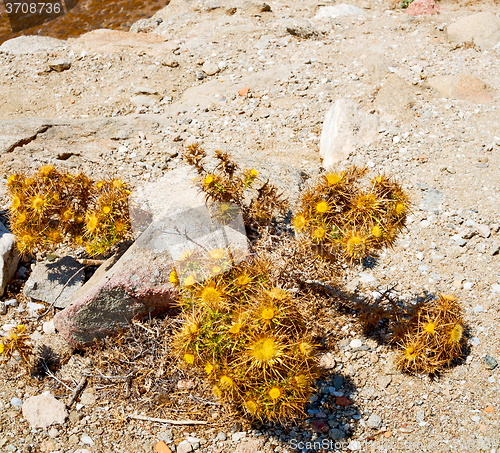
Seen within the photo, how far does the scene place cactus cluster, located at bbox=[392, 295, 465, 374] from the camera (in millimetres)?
3066

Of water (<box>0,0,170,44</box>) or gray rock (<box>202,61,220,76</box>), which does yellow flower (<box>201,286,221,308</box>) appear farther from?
water (<box>0,0,170,44</box>)

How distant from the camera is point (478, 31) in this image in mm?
6844

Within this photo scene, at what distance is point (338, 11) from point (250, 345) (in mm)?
8068

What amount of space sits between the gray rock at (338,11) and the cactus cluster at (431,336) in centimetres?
705

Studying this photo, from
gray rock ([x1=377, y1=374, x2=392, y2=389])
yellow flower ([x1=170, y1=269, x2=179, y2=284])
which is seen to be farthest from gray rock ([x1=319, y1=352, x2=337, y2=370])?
yellow flower ([x1=170, y1=269, x2=179, y2=284])

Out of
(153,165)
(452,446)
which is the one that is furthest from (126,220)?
(452,446)

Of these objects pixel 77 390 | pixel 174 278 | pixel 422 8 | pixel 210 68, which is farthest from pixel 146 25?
pixel 77 390

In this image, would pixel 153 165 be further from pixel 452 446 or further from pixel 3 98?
pixel 452 446

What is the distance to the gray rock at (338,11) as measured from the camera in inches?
335

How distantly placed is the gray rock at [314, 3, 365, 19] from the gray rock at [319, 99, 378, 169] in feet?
14.0

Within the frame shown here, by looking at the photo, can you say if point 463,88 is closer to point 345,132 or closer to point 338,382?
point 345,132

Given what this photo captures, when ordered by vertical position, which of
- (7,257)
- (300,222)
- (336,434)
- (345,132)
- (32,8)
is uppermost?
(32,8)

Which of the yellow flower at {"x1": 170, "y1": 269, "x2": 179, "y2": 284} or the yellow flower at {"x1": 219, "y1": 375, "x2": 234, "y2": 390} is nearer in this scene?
the yellow flower at {"x1": 219, "y1": 375, "x2": 234, "y2": 390}

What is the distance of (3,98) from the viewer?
282 inches
